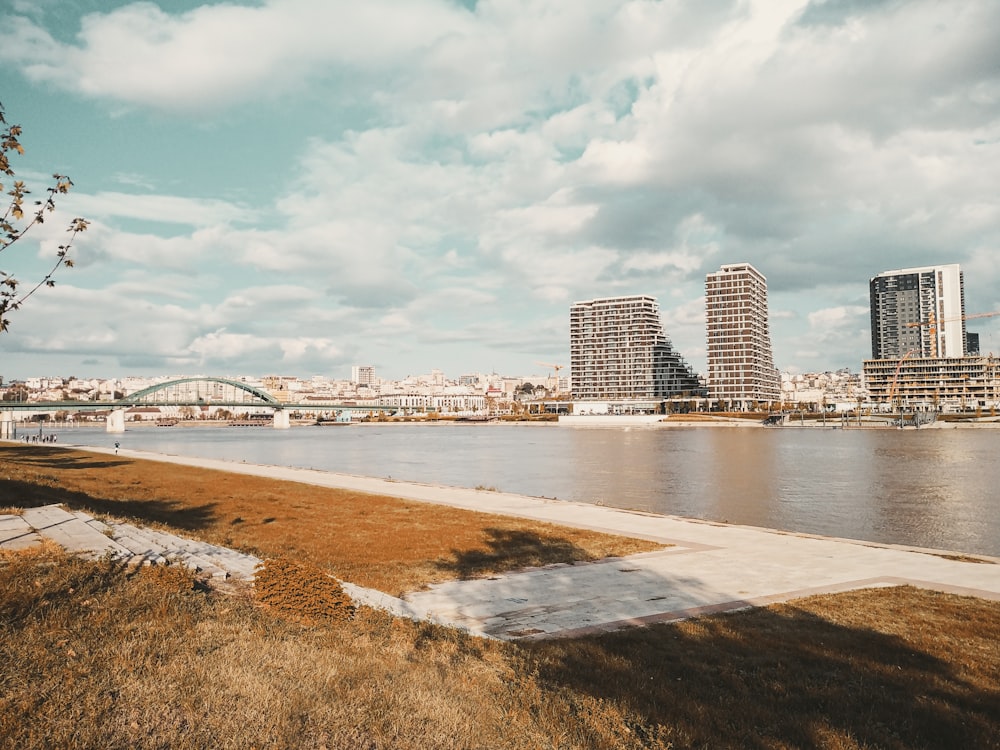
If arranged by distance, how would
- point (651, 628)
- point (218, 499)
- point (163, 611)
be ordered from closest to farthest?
1. point (163, 611)
2. point (651, 628)
3. point (218, 499)

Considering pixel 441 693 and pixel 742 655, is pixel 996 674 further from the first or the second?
pixel 441 693

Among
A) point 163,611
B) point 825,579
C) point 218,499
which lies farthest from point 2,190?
point 218,499

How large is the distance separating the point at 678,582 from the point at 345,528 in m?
10.9

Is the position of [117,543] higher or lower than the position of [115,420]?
higher

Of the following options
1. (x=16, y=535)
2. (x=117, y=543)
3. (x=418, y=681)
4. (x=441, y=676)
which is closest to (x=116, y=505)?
(x=16, y=535)

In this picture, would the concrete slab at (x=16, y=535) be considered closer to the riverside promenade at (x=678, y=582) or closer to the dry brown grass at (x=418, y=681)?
the dry brown grass at (x=418, y=681)

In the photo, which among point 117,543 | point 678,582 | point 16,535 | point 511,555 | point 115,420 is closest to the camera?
point 16,535

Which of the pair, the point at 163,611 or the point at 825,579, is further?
the point at 825,579

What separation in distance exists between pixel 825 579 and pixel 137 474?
35247 millimetres

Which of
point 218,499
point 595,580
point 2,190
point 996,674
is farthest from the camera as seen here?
point 218,499

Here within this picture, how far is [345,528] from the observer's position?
821 inches

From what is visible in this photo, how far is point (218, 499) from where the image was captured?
26.9 metres

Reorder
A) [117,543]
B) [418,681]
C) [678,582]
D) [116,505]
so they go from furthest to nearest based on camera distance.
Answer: [116,505] → [678,582] → [117,543] → [418,681]

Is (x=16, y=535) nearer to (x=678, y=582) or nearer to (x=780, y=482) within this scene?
(x=678, y=582)
